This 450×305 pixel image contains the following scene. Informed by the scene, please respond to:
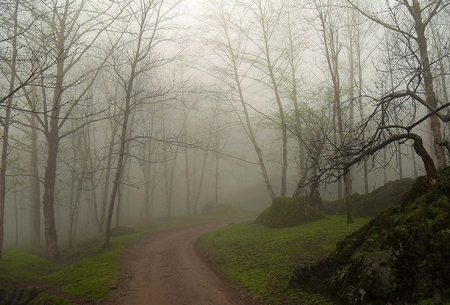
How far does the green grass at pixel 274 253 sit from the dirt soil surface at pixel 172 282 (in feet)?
1.65

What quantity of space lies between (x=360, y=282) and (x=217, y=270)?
5787mm

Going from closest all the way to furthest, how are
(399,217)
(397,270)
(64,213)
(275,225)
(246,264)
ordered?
(397,270) → (399,217) → (246,264) → (275,225) → (64,213)

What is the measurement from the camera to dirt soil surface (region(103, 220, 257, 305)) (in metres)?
7.89

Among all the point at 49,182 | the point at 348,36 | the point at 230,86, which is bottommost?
the point at 49,182

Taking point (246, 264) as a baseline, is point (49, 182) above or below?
above

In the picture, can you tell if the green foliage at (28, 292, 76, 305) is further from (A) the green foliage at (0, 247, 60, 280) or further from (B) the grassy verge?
(A) the green foliage at (0, 247, 60, 280)

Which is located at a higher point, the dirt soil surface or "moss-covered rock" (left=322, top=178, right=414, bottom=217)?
"moss-covered rock" (left=322, top=178, right=414, bottom=217)

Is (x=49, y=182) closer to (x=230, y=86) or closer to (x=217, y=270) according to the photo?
(x=217, y=270)

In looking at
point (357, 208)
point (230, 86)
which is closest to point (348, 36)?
point (230, 86)

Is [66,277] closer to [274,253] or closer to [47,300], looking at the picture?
[47,300]

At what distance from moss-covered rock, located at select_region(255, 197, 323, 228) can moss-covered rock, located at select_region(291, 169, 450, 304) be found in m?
8.44

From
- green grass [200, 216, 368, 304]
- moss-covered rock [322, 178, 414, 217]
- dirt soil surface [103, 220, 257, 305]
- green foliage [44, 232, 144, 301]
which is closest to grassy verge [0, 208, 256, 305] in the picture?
green foliage [44, 232, 144, 301]

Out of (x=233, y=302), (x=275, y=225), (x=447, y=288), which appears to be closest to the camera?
(x=447, y=288)

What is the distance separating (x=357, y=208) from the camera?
48.9ft
